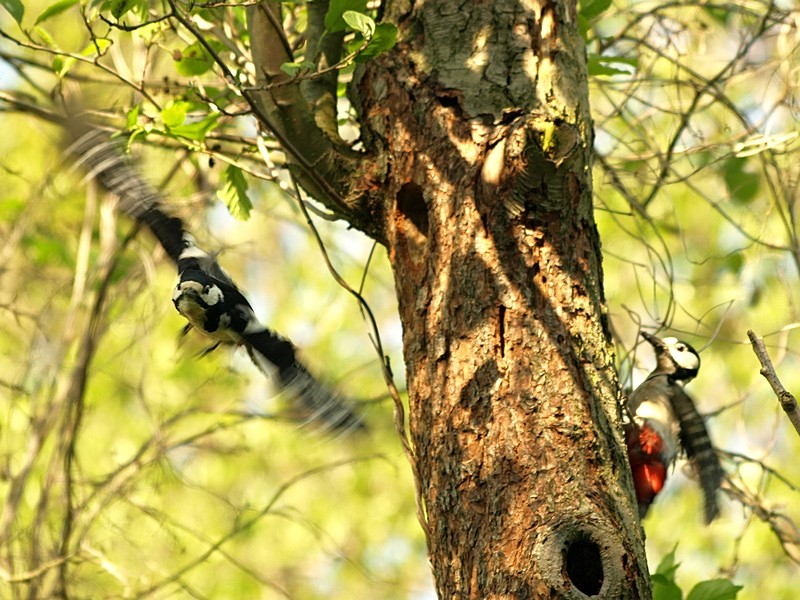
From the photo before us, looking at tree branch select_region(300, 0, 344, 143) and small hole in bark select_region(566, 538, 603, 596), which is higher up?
tree branch select_region(300, 0, 344, 143)

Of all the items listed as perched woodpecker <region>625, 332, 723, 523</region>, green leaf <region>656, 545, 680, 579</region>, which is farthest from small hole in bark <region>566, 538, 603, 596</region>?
perched woodpecker <region>625, 332, 723, 523</region>

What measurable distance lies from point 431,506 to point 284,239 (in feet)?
29.8

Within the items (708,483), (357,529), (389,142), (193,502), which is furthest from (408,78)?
(193,502)

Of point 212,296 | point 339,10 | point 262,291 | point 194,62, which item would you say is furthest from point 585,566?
point 262,291

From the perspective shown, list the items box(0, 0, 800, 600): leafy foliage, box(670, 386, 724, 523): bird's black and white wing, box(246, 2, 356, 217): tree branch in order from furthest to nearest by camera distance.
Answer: box(670, 386, 724, 523): bird's black and white wing, box(0, 0, 800, 600): leafy foliage, box(246, 2, 356, 217): tree branch

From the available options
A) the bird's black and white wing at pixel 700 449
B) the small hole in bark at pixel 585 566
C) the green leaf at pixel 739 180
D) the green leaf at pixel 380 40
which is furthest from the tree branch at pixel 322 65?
the green leaf at pixel 739 180

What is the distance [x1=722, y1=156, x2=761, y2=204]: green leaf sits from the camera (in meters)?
4.12

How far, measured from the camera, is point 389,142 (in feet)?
8.46

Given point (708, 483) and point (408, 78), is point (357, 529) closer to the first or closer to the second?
point (708, 483)

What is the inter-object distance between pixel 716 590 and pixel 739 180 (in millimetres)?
2062

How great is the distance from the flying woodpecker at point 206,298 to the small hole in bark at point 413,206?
46cm

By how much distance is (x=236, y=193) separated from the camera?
2.95 m

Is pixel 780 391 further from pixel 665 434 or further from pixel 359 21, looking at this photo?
pixel 665 434

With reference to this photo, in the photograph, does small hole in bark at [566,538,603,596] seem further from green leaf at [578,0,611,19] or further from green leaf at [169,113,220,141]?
green leaf at [578,0,611,19]
